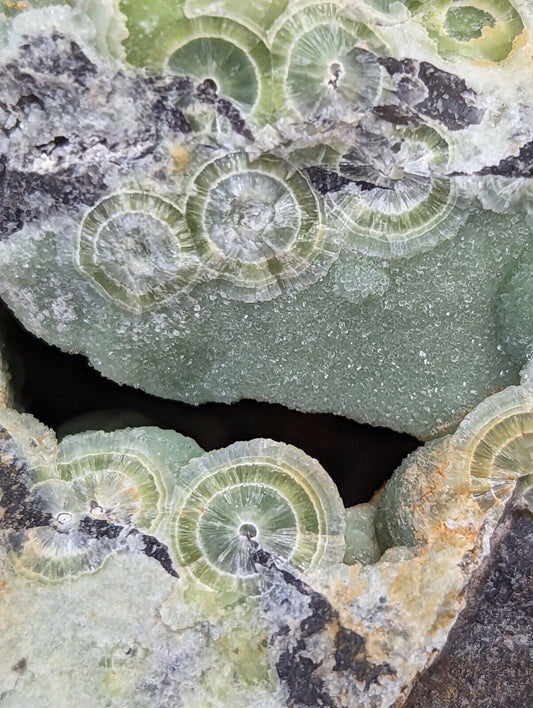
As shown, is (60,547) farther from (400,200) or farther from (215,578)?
(400,200)

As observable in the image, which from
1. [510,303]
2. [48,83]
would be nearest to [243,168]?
[48,83]

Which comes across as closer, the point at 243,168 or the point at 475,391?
the point at 243,168

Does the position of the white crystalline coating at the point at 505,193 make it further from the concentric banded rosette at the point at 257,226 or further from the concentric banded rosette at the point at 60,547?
the concentric banded rosette at the point at 60,547

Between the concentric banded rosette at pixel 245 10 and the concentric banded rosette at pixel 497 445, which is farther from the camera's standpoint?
the concentric banded rosette at pixel 497 445

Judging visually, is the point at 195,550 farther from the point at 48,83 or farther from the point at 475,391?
the point at 48,83

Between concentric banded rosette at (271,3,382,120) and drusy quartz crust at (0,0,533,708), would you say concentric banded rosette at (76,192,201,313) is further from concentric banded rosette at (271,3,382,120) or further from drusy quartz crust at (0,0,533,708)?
concentric banded rosette at (271,3,382,120)

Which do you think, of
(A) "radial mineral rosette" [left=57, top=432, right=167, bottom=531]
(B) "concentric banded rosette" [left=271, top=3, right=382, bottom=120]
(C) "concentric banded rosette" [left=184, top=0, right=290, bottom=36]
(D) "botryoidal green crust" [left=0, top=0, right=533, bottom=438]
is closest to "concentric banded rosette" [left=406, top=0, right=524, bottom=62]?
(D) "botryoidal green crust" [left=0, top=0, right=533, bottom=438]

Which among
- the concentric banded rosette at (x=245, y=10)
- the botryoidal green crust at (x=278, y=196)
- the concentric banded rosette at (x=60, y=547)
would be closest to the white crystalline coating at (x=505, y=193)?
the botryoidal green crust at (x=278, y=196)
